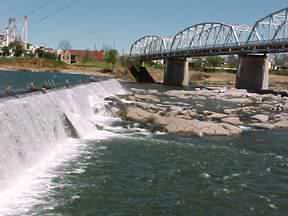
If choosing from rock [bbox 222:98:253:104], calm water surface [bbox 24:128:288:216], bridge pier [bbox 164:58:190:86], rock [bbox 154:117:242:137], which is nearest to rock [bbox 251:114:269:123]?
rock [bbox 154:117:242:137]

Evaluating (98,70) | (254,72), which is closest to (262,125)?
(254,72)

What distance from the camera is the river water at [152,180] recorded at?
54.8 ft

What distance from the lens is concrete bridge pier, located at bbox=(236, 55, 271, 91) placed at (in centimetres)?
8950

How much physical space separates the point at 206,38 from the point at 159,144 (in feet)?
312

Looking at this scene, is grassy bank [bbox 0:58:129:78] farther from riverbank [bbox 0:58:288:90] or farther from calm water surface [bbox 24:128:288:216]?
calm water surface [bbox 24:128:288:216]

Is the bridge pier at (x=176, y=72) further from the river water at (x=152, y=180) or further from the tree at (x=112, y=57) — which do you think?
the river water at (x=152, y=180)

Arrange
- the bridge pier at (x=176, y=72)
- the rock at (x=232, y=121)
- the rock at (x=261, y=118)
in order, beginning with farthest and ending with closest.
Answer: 1. the bridge pier at (x=176, y=72)
2. the rock at (x=261, y=118)
3. the rock at (x=232, y=121)

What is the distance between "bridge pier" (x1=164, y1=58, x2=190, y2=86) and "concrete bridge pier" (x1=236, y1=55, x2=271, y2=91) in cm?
2336

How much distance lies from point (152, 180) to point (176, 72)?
9778 cm

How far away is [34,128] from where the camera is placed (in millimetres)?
24953

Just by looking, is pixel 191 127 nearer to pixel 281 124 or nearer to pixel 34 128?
pixel 281 124

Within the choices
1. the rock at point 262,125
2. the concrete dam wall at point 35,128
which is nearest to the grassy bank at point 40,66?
the rock at point 262,125

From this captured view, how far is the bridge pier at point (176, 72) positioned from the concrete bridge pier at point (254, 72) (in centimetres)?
2336

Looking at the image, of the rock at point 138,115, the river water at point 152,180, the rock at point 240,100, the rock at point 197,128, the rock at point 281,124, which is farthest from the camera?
the rock at point 240,100
